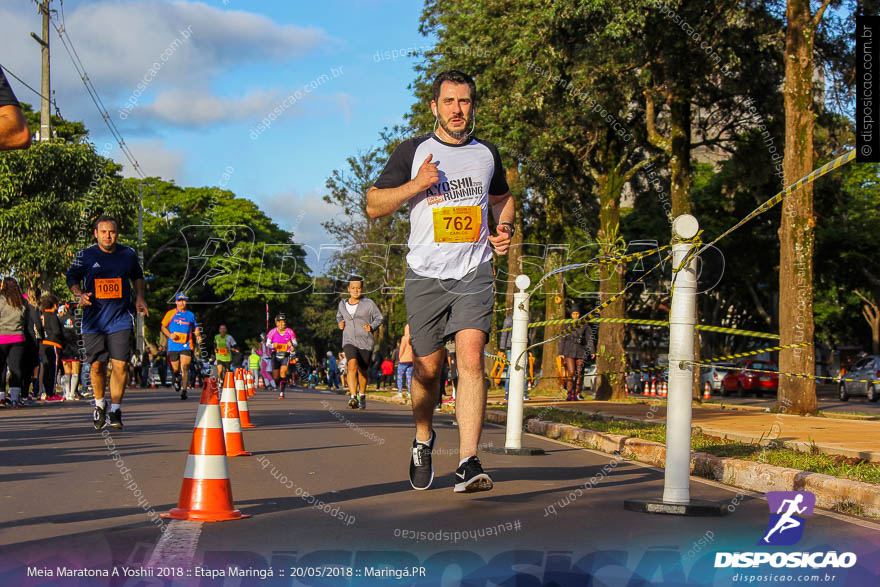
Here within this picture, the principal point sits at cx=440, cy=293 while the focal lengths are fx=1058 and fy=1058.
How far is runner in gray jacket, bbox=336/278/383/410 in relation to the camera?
16.1 m

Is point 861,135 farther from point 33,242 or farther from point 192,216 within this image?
point 192,216

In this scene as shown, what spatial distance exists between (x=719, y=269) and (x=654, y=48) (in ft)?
76.9

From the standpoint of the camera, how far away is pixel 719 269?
43.2 meters

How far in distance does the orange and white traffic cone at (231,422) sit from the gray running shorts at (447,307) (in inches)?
97.9

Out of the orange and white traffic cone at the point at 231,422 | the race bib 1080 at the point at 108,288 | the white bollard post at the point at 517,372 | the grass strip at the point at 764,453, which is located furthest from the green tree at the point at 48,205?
the white bollard post at the point at 517,372

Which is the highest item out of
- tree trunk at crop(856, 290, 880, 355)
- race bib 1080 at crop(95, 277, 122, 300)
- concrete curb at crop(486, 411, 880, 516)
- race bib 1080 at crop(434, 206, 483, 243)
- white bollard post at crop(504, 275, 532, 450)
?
tree trunk at crop(856, 290, 880, 355)

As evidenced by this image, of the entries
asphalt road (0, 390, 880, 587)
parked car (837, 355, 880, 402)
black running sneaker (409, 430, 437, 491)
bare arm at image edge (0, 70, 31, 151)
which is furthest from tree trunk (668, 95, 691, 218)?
bare arm at image edge (0, 70, 31, 151)

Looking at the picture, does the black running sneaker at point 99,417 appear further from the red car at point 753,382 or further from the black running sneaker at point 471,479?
the red car at point 753,382

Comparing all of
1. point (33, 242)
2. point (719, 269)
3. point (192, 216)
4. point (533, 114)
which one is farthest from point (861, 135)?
point (192, 216)

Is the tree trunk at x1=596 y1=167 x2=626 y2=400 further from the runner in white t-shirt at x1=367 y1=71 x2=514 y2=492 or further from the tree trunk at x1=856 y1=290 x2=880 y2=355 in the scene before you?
the tree trunk at x1=856 y1=290 x2=880 y2=355

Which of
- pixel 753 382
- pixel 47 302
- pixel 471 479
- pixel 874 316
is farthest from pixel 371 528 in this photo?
pixel 874 316

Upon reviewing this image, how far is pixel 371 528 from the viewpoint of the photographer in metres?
5.03

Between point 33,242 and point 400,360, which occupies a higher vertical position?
point 33,242

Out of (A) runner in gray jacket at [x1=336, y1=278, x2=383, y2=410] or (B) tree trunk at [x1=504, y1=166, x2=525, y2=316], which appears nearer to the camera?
(A) runner in gray jacket at [x1=336, y1=278, x2=383, y2=410]
